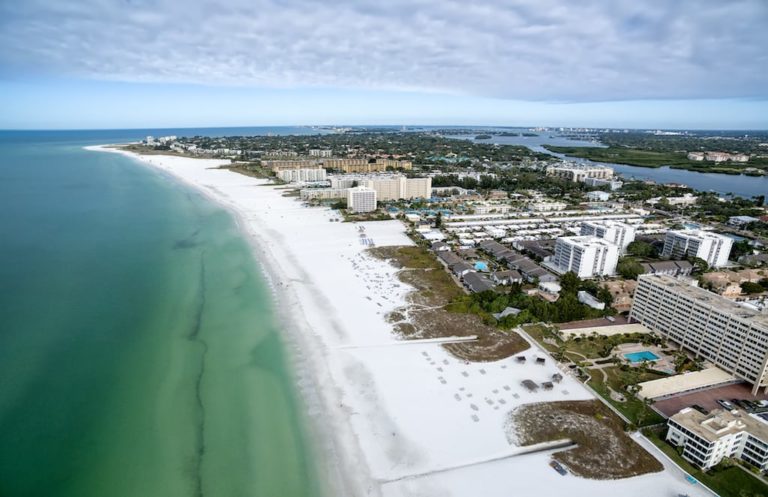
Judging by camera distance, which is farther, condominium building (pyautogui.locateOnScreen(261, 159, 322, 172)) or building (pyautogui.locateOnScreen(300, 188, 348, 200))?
condominium building (pyautogui.locateOnScreen(261, 159, 322, 172))

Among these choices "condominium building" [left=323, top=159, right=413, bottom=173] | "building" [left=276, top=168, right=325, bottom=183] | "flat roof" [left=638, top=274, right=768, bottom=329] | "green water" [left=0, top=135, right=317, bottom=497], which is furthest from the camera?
"condominium building" [left=323, top=159, right=413, bottom=173]

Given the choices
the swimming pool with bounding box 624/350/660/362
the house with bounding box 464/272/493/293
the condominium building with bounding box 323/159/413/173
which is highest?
the condominium building with bounding box 323/159/413/173

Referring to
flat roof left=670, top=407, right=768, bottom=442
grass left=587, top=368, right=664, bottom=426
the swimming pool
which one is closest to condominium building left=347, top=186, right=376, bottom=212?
the swimming pool

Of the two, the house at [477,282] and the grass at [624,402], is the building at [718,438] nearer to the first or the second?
the grass at [624,402]

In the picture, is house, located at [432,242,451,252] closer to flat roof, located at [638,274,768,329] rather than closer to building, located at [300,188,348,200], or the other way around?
flat roof, located at [638,274,768,329]

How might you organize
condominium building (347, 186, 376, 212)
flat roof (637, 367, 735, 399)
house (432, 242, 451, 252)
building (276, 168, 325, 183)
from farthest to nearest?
1. building (276, 168, 325, 183)
2. condominium building (347, 186, 376, 212)
3. house (432, 242, 451, 252)
4. flat roof (637, 367, 735, 399)

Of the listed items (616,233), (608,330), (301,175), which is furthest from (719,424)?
(301,175)

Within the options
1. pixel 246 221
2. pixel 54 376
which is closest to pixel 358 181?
pixel 246 221
